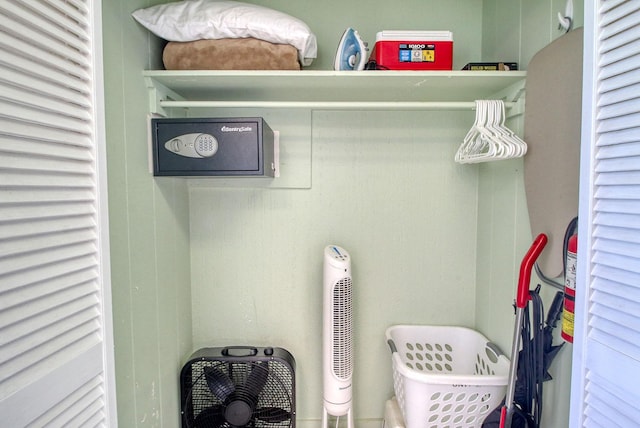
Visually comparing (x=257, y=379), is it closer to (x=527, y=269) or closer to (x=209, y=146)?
(x=209, y=146)

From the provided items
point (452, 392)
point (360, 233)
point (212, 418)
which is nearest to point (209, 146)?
point (360, 233)

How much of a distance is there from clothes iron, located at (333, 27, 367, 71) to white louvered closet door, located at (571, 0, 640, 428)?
735 millimetres

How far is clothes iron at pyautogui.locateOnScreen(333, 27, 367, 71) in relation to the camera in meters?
1.25

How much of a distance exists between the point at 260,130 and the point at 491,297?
1229mm

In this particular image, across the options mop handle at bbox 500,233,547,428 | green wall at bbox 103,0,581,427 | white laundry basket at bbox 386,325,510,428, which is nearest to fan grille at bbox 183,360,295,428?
green wall at bbox 103,0,581,427

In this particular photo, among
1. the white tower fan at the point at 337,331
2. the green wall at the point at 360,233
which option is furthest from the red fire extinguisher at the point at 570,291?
the white tower fan at the point at 337,331

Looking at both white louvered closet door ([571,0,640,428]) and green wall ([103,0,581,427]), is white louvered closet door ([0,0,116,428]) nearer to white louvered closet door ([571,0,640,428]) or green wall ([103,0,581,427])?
green wall ([103,0,581,427])

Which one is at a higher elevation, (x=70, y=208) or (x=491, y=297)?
(x=70, y=208)

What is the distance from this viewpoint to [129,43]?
1133mm

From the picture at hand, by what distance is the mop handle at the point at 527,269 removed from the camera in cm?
100

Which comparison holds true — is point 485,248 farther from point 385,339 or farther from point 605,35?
point 605,35

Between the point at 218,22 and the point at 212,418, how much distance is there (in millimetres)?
1545

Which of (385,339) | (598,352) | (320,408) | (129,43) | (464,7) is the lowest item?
(320,408)

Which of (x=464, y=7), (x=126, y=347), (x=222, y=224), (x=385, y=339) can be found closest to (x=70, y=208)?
(x=126, y=347)
